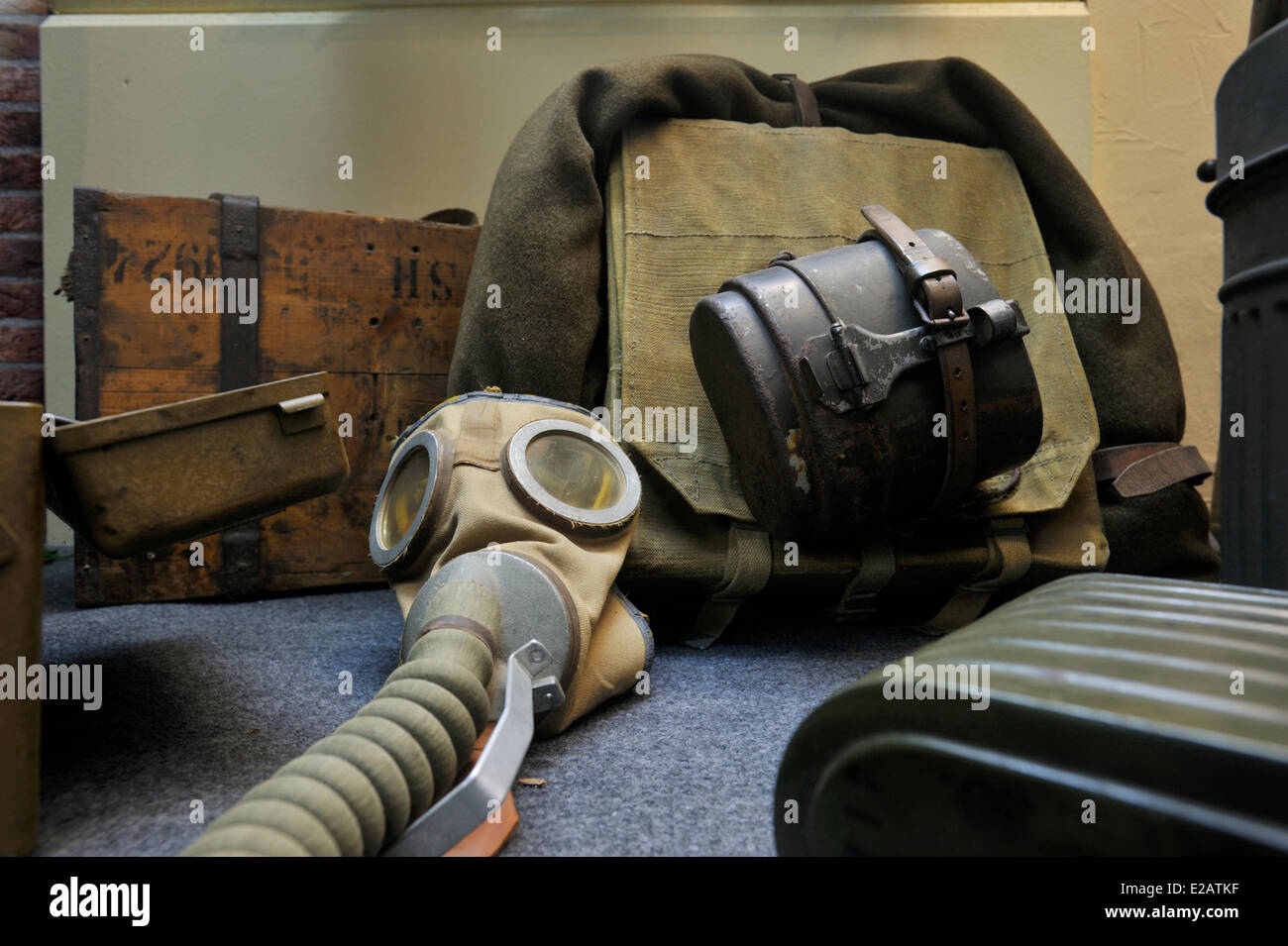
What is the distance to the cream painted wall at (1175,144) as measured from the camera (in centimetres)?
210

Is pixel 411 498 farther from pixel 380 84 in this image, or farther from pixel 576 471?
pixel 380 84

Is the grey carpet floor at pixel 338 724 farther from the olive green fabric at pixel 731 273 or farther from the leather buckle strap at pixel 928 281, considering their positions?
the leather buckle strap at pixel 928 281

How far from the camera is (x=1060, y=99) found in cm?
211

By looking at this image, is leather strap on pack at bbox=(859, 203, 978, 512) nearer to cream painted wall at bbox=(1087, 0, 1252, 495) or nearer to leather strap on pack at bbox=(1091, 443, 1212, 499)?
leather strap on pack at bbox=(1091, 443, 1212, 499)

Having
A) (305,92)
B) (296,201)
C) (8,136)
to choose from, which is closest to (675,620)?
(296,201)

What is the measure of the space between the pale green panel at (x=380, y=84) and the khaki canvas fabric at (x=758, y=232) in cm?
72

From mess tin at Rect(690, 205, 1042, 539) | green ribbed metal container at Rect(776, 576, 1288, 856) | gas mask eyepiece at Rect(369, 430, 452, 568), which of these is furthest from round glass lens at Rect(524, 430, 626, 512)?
green ribbed metal container at Rect(776, 576, 1288, 856)

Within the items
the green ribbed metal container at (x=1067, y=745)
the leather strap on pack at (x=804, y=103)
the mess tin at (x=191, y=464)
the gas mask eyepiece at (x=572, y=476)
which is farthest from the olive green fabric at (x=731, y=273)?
the green ribbed metal container at (x=1067, y=745)

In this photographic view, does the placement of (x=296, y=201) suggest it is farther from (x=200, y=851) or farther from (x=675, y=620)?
(x=200, y=851)

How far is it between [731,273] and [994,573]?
671mm

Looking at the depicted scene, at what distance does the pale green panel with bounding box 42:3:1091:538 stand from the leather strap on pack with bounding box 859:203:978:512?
3.99 ft

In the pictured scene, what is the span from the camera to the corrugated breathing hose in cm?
51

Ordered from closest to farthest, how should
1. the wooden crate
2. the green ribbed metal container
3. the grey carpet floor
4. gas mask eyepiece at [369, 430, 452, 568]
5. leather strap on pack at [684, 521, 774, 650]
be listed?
1. the green ribbed metal container
2. the grey carpet floor
3. gas mask eyepiece at [369, 430, 452, 568]
4. leather strap on pack at [684, 521, 774, 650]
5. the wooden crate
